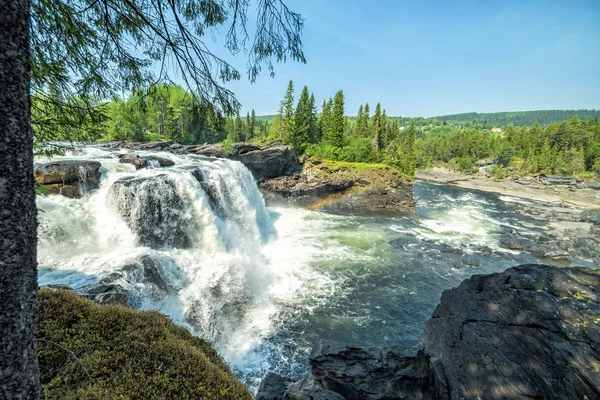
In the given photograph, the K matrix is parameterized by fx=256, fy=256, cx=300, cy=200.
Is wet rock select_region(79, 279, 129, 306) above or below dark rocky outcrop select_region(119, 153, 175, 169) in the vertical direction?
below

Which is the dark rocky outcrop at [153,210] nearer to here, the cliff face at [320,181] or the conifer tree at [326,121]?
the cliff face at [320,181]

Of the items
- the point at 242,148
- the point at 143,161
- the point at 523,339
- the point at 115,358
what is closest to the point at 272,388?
the point at 115,358

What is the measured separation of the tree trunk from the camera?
5.10 feet

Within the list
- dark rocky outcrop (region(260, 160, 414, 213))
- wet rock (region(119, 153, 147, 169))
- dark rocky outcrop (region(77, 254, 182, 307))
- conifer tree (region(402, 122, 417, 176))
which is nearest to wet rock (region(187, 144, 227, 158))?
dark rocky outcrop (region(260, 160, 414, 213))

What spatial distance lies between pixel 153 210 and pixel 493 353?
14.7m

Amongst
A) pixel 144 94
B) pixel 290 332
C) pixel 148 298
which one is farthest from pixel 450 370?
pixel 148 298

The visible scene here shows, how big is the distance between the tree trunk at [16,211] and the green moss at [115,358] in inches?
60.1

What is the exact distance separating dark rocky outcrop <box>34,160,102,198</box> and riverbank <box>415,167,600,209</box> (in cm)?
6311

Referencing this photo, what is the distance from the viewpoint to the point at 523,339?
15.0ft

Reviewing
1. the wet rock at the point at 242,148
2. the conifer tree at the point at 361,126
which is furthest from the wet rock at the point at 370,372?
the conifer tree at the point at 361,126

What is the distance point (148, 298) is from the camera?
947cm

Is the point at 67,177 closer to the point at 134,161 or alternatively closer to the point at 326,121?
the point at 134,161

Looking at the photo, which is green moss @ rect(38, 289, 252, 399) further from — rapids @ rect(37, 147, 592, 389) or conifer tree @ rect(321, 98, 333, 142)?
conifer tree @ rect(321, 98, 333, 142)

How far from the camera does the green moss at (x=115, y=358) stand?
10.7 ft
